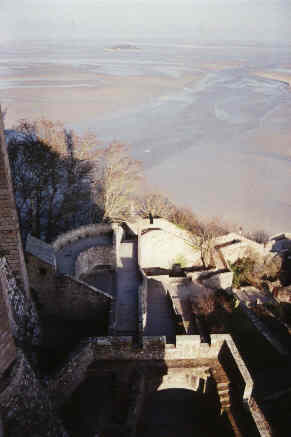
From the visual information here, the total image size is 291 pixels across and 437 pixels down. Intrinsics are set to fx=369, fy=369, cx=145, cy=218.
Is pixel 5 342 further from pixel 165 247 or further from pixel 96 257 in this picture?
pixel 165 247

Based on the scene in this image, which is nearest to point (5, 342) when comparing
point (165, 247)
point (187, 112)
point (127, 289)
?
point (127, 289)

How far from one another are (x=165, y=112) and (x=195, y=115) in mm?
4029

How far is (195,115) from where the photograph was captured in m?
49.2

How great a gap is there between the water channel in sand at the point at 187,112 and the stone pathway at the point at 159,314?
1191 centimetres

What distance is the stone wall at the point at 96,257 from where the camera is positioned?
16984 mm

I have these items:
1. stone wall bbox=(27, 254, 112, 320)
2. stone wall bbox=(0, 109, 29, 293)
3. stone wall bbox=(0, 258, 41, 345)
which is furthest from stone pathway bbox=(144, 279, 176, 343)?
stone wall bbox=(0, 109, 29, 293)

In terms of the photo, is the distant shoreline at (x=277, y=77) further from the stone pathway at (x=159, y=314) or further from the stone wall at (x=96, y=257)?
the stone wall at (x=96, y=257)

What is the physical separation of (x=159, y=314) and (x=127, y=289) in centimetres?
205

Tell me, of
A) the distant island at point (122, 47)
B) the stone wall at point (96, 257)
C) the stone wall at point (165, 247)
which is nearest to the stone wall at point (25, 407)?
the stone wall at point (96, 257)

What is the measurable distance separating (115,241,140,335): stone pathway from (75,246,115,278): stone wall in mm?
532

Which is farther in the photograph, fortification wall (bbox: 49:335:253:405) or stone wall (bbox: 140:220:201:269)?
stone wall (bbox: 140:220:201:269)

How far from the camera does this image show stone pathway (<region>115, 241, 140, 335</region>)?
1420cm

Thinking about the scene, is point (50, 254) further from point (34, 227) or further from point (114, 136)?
point (114, 136)

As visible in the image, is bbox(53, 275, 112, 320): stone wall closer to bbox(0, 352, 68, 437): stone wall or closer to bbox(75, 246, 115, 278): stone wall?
bbox(75, 246, 115, 278): stone wall
